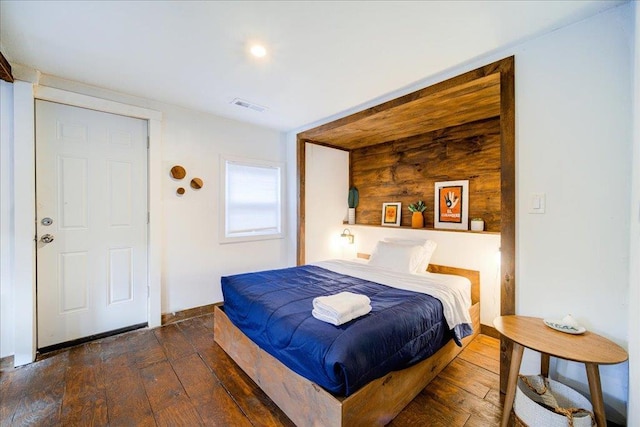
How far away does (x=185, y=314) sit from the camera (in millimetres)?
3107

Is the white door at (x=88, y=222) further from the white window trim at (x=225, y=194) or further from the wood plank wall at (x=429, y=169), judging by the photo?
the wood plank wall at (x=429, y=169)

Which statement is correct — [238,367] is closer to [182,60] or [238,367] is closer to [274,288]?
[274,288]

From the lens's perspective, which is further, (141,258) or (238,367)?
(141,258)

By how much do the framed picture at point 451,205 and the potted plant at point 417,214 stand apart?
159mm

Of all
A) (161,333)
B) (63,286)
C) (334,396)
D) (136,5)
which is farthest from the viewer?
(161,333)

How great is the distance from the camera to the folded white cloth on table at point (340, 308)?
158 cm

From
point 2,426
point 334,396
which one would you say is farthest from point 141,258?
point 334,396

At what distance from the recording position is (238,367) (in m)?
2.15

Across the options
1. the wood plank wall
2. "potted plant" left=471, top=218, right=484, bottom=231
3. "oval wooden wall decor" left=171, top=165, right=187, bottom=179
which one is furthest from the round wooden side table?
"oval wooden wall decor" left=171, top=165, right=187, bottom=179

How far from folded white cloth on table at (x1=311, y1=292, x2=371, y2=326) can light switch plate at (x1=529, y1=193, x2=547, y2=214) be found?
1.26m

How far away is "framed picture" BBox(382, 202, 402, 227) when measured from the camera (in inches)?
→ 149

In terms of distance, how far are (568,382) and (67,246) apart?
13.2 ft

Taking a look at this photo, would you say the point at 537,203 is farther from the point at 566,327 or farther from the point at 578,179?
the point at 566,327

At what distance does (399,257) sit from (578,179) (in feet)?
5.36
